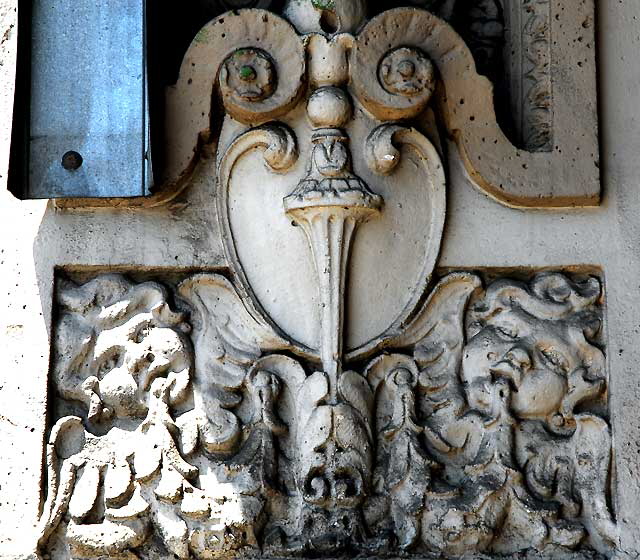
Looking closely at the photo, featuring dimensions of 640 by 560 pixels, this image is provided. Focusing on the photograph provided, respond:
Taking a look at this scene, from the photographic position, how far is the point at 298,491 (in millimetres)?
3869

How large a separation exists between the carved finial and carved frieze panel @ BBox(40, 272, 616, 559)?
67cm

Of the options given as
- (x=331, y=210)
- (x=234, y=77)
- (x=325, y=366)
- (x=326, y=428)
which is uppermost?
(x=234, y=77)

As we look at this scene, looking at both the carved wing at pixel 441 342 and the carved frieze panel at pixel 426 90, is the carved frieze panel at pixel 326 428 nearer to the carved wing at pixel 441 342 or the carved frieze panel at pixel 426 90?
the carved wing at pixel 441 342

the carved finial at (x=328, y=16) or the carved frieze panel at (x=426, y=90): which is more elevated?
the carved finial at (x=328, y=16)

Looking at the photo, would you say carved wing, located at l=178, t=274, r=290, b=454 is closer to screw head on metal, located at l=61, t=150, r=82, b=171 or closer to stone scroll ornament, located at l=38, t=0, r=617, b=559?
stone scroll ornament, located at l=38, t=0, r=617, b=559

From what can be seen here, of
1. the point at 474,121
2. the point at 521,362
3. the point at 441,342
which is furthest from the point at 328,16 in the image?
the point at 521,362

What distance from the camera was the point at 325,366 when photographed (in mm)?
3895

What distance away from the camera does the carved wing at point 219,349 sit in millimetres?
3898

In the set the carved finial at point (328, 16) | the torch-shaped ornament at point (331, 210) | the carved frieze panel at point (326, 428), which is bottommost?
the carved frieze panel at point (326, 428)

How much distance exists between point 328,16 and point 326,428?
104 centimetres

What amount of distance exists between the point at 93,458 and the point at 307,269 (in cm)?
71

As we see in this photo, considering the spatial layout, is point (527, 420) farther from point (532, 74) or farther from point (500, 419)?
point (532, 74)

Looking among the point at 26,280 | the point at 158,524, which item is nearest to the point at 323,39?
the point at 26,280

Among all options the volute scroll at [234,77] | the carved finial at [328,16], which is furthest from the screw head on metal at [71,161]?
the carved finial at [328,16]
